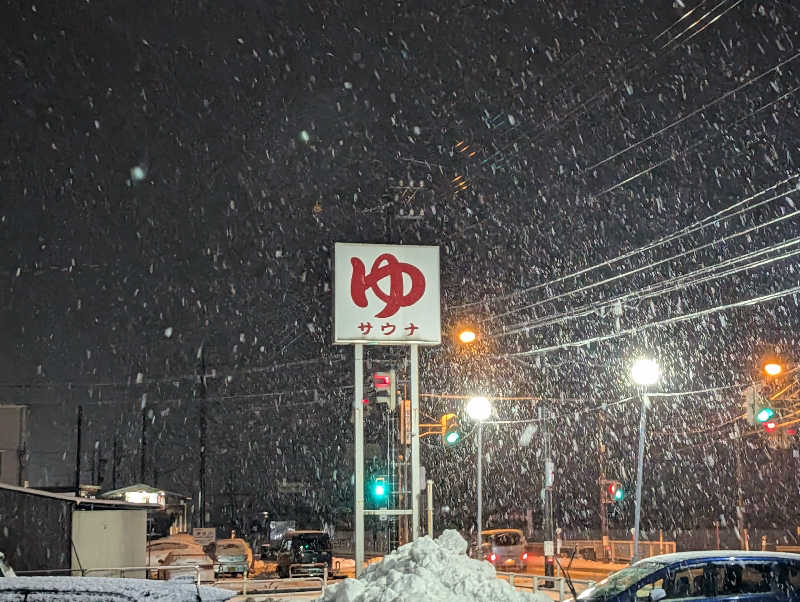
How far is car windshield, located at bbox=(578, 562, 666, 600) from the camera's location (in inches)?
448

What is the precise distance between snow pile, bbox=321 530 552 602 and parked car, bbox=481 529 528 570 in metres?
21.0

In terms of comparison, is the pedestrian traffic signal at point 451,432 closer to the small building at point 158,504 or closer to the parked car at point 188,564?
the parked car at point 188,564

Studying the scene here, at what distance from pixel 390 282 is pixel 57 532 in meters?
11.9

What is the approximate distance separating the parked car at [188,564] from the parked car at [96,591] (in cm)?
1439

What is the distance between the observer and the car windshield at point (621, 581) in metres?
11.4

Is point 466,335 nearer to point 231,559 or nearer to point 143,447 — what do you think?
point 231,559

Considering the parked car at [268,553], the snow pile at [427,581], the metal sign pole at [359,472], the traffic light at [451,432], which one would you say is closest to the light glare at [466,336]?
the traffic light at [451,432]

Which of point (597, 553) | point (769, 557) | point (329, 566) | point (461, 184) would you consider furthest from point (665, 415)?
point (769, 557)

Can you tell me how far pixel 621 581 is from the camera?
1174 centimetres

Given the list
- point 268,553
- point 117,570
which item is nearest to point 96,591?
point 117,570

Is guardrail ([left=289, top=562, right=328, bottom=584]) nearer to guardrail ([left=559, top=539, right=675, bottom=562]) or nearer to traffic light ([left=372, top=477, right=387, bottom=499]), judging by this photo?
traffic light ([left=372, top=477, right=387, bottom=499])

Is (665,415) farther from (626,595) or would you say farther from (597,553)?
(626,595)

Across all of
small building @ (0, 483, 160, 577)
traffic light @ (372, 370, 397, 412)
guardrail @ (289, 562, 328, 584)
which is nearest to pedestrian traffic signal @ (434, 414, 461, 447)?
traffic light @ (372, 370, 397, 412)

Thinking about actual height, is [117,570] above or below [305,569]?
above
